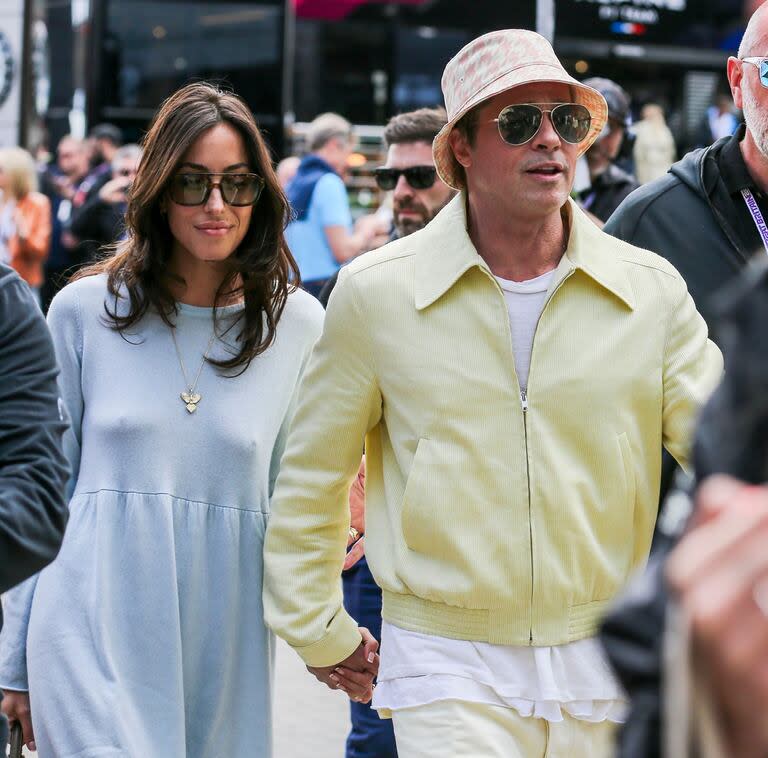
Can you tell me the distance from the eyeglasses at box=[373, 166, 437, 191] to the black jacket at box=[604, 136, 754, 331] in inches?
63.5

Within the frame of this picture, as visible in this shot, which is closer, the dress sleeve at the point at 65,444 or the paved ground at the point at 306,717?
the dress sleeve at the point at 65,444

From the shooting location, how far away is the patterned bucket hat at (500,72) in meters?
3.92

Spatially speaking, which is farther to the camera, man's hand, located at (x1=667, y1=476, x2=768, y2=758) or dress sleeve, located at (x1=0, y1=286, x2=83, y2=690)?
dress sleeve, located at (x1=0, y1=286, x2=83, y2=690)

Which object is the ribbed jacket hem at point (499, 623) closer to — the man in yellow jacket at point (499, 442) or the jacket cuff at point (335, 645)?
the man in yellow jacket at point (499, 442)

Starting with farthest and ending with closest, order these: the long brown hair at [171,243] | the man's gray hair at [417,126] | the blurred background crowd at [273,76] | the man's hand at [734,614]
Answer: the blurred background crowd at [273,76] → the man's gray hair at [417,126] → the long brown hair at [171,243] → the man's hand at [734,614]

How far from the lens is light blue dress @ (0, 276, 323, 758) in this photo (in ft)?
13.1

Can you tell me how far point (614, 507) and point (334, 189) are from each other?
23.7ft

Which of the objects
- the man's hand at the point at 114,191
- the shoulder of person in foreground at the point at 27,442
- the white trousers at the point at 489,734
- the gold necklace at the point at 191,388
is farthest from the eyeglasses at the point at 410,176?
the man's hand at the point at 114,191

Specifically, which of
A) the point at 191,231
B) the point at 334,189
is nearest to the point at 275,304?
the point at 191,231

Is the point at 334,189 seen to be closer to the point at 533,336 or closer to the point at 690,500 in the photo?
the point at 533,336

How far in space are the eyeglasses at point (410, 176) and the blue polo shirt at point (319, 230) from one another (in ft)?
13.2

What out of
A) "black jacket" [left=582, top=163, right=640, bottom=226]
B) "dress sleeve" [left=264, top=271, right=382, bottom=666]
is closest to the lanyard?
"dress sleeve" [left=264, top=271, right=382, bottom=666]

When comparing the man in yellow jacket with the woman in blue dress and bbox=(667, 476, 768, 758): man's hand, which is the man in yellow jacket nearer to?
the woman in blue dress

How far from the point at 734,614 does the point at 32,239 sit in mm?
14444
